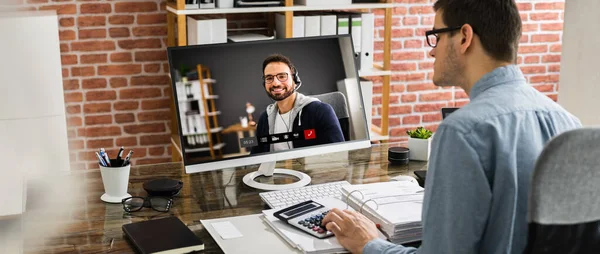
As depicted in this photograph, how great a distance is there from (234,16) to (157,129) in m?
0.81

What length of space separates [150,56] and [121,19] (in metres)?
0.26

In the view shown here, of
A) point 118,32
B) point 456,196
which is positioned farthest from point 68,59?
point 456,196

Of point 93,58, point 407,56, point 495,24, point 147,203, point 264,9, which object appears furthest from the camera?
point 407,56

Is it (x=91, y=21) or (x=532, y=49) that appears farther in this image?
(x=532, y=49)

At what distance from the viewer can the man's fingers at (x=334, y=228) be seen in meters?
1.60

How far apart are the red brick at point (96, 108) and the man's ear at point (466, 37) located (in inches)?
111

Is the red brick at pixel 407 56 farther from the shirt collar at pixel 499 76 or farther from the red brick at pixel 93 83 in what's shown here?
the shirt collar at pixel 499 76

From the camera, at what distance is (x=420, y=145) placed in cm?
233

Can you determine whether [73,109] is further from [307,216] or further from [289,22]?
[307,216]

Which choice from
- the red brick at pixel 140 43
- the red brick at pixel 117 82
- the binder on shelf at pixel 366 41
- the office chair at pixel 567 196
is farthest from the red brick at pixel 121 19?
the office chair at pixel 567 196

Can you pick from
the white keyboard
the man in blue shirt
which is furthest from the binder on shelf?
the man in blue shirt

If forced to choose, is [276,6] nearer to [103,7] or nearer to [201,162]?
[103,7]

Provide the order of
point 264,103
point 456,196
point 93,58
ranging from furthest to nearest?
point 93,58 → point 264,103 → point 456,196

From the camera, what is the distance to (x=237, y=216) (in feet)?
5.93
